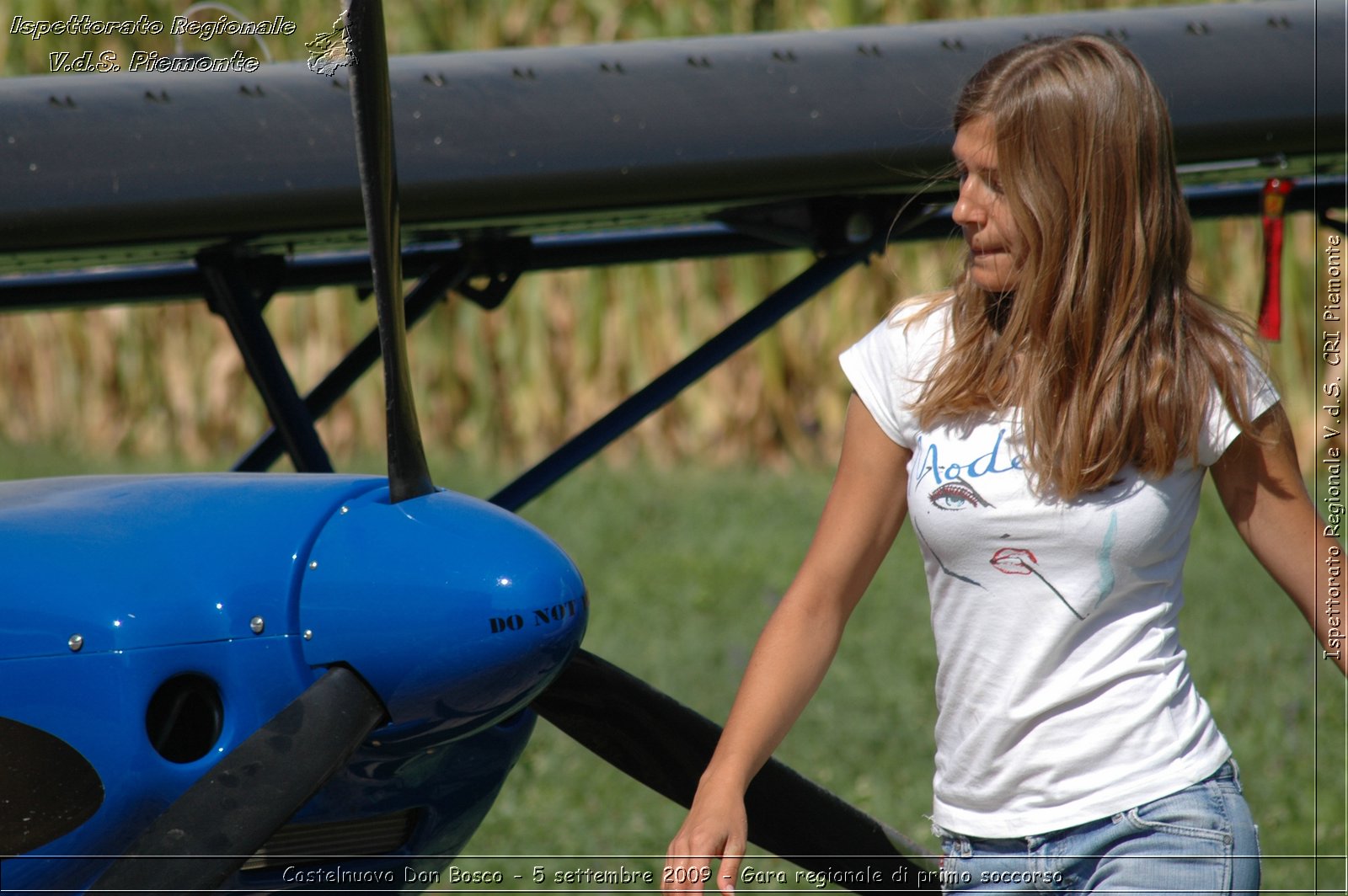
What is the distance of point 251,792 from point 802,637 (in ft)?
2.43

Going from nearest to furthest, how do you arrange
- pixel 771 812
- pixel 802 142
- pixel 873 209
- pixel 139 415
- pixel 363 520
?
pixel 363 520
pixel 802 142
pixel 771 812
pixel 873 209
pixel 139 415

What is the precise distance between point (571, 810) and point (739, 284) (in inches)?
206

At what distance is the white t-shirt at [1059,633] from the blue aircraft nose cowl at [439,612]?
1.77 feet

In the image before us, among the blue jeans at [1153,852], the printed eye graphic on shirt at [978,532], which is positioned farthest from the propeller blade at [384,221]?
the blue jeans at [1153,852]

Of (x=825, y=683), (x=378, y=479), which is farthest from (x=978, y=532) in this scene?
(x=825, y=683)

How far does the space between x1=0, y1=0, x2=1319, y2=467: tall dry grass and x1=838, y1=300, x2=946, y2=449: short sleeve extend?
694 centimetres

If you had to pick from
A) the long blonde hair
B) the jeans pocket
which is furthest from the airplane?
the jeans pocket

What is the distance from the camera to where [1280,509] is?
1.89 meters

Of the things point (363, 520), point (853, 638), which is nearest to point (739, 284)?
point (853, 638)

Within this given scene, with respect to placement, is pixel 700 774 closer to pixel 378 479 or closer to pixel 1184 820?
pixel 378 479

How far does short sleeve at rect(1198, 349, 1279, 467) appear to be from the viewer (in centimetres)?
185

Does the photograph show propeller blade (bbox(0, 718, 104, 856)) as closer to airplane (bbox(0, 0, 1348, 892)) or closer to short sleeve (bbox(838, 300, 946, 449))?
airplane (bbox(0, 0, 1348, 892))

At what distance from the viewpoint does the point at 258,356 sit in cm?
248

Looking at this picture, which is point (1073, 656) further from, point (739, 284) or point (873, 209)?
point (739, 284)
